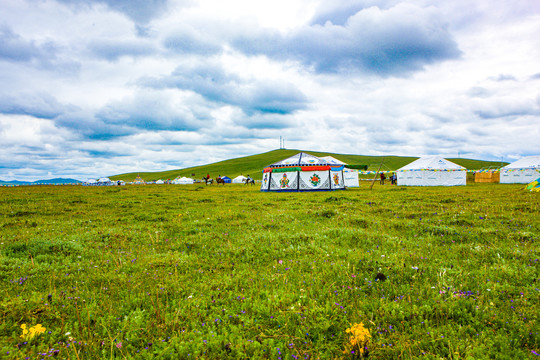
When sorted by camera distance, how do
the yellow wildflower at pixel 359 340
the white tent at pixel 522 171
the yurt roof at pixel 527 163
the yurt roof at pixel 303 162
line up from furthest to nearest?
the yurt roof at pixel 527 163 → the white tent at pixel 522 171 → the yurt roof at pixel 303 162 → the yellow wildflower at pixel 359 340

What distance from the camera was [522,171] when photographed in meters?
45.0

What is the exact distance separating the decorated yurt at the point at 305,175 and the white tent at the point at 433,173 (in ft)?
56.9

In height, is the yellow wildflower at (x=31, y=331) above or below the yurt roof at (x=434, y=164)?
below

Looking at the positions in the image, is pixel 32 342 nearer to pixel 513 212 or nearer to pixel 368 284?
pixel 368 284

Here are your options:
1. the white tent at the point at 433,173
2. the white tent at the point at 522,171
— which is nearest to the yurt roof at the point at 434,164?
the white tent at the point at 433,173

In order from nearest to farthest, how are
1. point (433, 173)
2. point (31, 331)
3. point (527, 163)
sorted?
point (31, 331) < point (433, 173) < point (527, 163)

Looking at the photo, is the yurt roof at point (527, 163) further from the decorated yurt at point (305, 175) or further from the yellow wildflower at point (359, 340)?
the yellow wildflower at point (359, 340)

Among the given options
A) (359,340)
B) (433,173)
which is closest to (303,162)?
(433,173)

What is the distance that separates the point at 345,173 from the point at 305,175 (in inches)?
544

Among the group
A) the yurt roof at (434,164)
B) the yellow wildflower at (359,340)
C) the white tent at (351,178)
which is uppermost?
the yurt roof at (434,164)

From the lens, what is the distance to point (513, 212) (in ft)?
38.5

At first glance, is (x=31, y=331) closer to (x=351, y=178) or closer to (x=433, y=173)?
(x=351, y=178)

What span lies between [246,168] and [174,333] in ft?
569

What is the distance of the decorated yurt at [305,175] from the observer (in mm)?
31516
